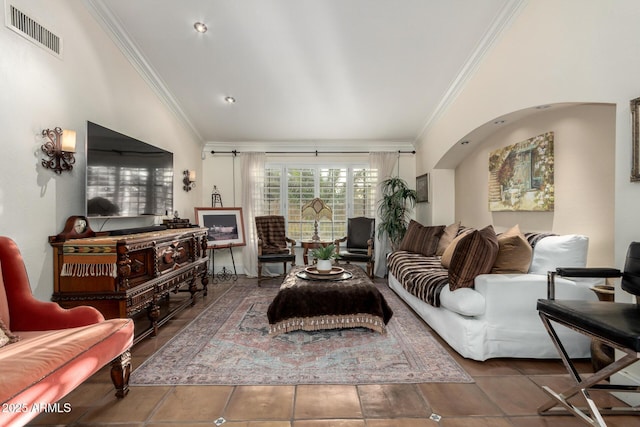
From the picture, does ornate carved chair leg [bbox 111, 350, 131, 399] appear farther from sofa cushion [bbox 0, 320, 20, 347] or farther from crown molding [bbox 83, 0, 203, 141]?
crown molding [bbox 83, 0, 203, 141]

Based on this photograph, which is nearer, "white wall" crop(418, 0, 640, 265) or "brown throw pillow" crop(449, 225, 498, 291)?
"white wall" crop(418, 0, 640, 265)

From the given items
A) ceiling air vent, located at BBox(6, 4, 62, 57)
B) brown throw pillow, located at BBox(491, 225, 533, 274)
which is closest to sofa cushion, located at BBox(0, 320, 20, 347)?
ceiling air vent, located at BBox(6, 4, 62, 57)

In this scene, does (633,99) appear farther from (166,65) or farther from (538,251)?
(166,65)

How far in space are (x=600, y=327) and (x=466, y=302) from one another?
99 centimetres

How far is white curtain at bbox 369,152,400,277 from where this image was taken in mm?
5594

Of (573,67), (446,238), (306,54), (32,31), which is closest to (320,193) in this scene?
(446,238)

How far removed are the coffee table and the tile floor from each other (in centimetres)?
80

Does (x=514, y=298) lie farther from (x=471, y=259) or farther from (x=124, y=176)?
(x=124, y=176)

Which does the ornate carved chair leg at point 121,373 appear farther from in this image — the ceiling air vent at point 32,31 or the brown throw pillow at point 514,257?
the brown throw pillow at point 514,257

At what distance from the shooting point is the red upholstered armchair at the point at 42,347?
48.2 inches

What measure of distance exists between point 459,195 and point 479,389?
348 centimetres

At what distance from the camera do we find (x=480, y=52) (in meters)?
3.34

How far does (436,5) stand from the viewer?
9.37ft

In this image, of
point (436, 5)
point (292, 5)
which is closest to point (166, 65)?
point (292, 5)
